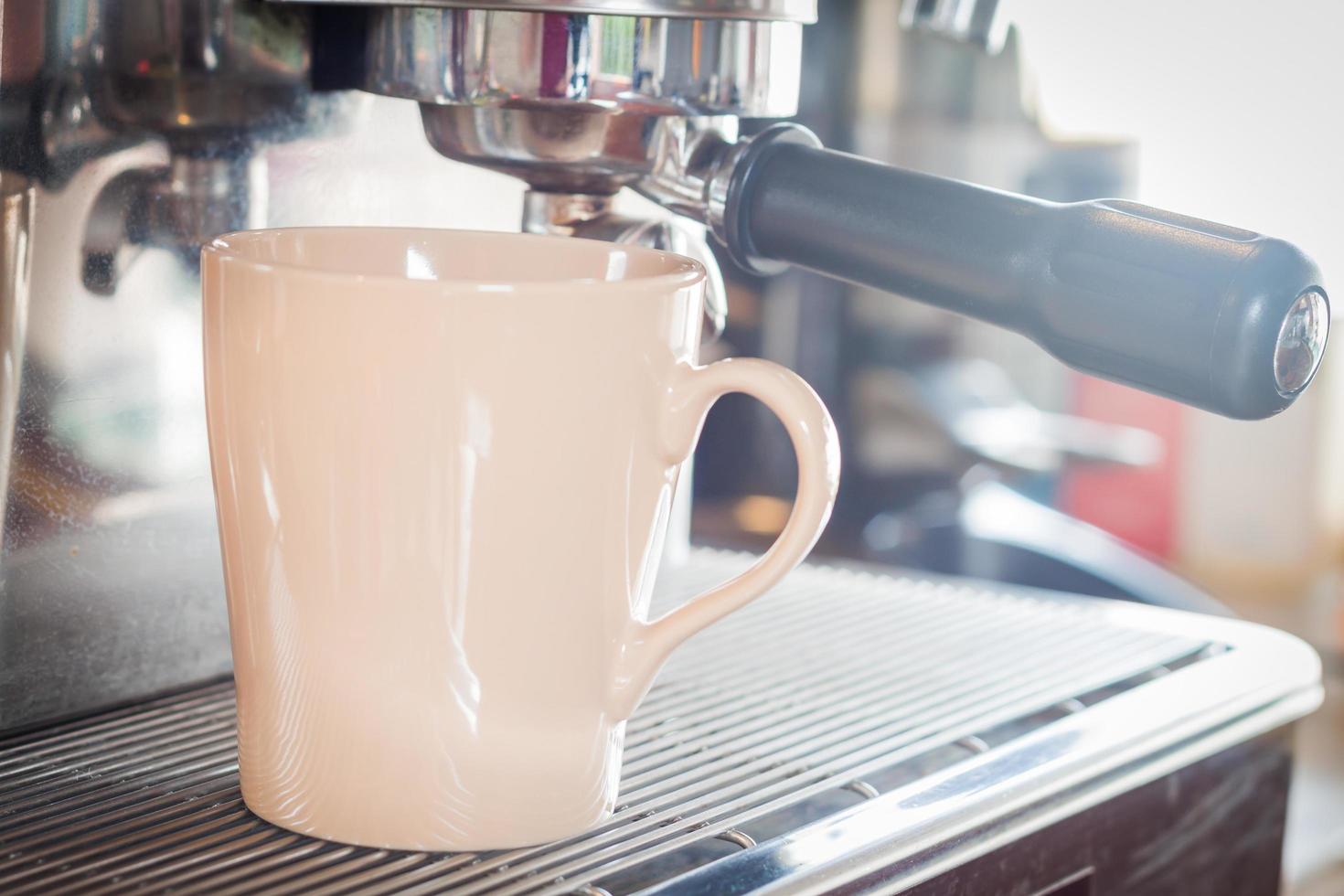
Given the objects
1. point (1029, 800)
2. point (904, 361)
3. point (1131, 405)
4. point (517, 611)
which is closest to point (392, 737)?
point (517, 611)

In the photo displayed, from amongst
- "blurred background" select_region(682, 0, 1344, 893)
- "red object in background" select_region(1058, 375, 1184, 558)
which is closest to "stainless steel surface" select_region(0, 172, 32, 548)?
"blurred background" select_region(682, 0, 1344, 893)

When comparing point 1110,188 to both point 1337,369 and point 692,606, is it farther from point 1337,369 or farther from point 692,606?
point 692,606

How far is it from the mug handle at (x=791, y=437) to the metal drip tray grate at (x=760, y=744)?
39 millimetres

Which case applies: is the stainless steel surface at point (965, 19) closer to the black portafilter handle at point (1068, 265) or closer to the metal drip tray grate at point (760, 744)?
the black portafilter handle at point (1068, 265)

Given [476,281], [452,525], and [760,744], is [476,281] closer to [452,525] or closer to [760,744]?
[452,525]

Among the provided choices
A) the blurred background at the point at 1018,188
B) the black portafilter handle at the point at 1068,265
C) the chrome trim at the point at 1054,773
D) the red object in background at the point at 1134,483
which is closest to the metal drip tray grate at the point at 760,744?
the chrome trim at the point at 1054,773

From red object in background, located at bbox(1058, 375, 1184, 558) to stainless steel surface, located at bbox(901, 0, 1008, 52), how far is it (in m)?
1.16

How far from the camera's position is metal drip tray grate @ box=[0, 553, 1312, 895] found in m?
0.29

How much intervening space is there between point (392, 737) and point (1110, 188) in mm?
1005

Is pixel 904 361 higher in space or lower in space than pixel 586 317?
lower

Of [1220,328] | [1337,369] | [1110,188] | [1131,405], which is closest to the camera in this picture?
[1220,328]

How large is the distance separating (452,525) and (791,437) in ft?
0.22

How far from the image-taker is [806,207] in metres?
0.36

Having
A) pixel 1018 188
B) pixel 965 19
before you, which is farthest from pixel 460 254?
pixel 1018 188
